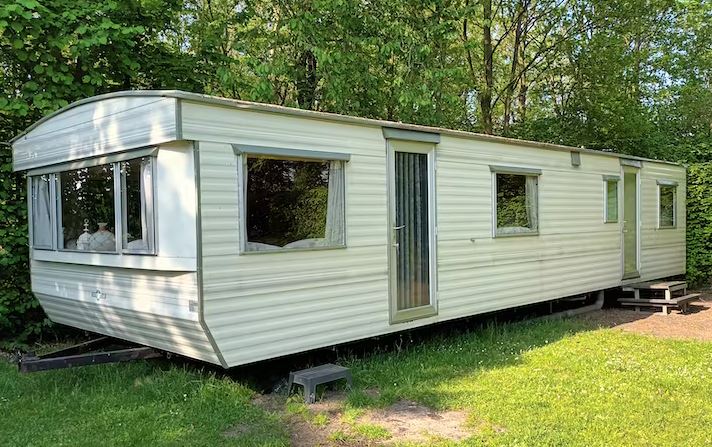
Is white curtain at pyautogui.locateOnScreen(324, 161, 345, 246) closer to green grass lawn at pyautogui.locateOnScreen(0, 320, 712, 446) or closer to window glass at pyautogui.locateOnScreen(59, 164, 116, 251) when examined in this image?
green grass lawn at pyautogui.locateOnScreen(0, 320, 712, 446)

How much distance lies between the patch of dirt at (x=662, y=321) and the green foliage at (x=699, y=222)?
2.04 m

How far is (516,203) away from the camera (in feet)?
25.5

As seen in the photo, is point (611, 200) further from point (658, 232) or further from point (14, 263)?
point (14, 263)

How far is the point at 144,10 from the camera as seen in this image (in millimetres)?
8289

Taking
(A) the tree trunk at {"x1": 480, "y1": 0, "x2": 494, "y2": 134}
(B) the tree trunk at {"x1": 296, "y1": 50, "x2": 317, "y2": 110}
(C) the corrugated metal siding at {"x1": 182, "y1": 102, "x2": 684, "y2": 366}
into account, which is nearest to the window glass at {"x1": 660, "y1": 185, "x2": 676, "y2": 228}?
(C) the corrugated metal siding at {"x1": 182, "y1": 102, "x2": 684, "y2": 366}

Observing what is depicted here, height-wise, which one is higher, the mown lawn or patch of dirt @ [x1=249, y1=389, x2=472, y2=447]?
the mown lawn

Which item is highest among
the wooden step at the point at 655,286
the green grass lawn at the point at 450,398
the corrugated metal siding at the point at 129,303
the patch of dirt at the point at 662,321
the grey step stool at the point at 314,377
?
the corrugated metal siding at the point at 129,303

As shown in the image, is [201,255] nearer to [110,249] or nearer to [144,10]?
[110,249]

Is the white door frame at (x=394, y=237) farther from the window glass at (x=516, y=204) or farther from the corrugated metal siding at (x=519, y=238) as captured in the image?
the window glass at (x=516, y=204)

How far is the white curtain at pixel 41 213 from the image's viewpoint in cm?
620


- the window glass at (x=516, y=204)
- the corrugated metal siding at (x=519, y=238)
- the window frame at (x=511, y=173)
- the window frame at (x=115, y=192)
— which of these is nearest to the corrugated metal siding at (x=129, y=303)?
the window frame at (x=115, y=192)

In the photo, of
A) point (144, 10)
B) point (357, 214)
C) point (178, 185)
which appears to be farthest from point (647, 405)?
point (144, 10)

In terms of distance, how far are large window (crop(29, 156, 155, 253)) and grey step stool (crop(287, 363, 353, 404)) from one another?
1.59 meters

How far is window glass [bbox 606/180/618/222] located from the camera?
9625 millimetres
